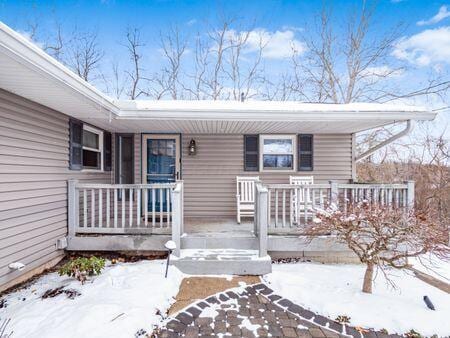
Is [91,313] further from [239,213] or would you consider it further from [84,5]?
[84,5]

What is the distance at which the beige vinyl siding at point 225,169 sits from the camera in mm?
6531

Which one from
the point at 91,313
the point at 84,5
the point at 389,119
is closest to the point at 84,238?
the point at 91,313

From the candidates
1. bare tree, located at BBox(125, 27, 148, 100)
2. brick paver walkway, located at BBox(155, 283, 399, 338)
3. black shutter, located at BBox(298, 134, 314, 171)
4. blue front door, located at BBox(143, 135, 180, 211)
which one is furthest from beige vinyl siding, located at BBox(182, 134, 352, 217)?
bare tree, located at BBox(125, 27, 148, 100)

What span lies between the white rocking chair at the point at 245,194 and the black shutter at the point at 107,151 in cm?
302

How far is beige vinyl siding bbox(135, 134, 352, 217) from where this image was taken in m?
6.53

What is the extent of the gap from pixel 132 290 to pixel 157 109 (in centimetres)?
286

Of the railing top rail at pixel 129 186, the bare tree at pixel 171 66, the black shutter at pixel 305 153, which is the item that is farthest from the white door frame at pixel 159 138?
the bare tree at pixel 171 66

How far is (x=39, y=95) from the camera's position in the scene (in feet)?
12.1

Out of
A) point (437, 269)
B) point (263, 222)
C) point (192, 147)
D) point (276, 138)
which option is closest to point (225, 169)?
point (192, 147)

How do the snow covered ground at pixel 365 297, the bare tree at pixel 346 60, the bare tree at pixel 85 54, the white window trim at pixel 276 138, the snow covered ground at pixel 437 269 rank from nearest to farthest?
the snow covered ground at pixel 365 297
the snow covered ground at pixel 437 269
the white window trim at pixel 276 138
the bare tree at pixel 346 60
the bare tree at pixel 85 54

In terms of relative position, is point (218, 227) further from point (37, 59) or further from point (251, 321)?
point (37, 59)

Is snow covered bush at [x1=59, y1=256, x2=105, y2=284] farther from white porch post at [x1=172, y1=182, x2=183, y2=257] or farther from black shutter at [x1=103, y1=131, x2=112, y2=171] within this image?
black shutter at [x1=103, y1=131, x2=112, y2=171]

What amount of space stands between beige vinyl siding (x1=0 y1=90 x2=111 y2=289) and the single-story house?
0.06 feet

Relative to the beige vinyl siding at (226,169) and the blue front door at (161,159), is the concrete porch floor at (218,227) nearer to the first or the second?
the beige vinyl siding at (226,169)
